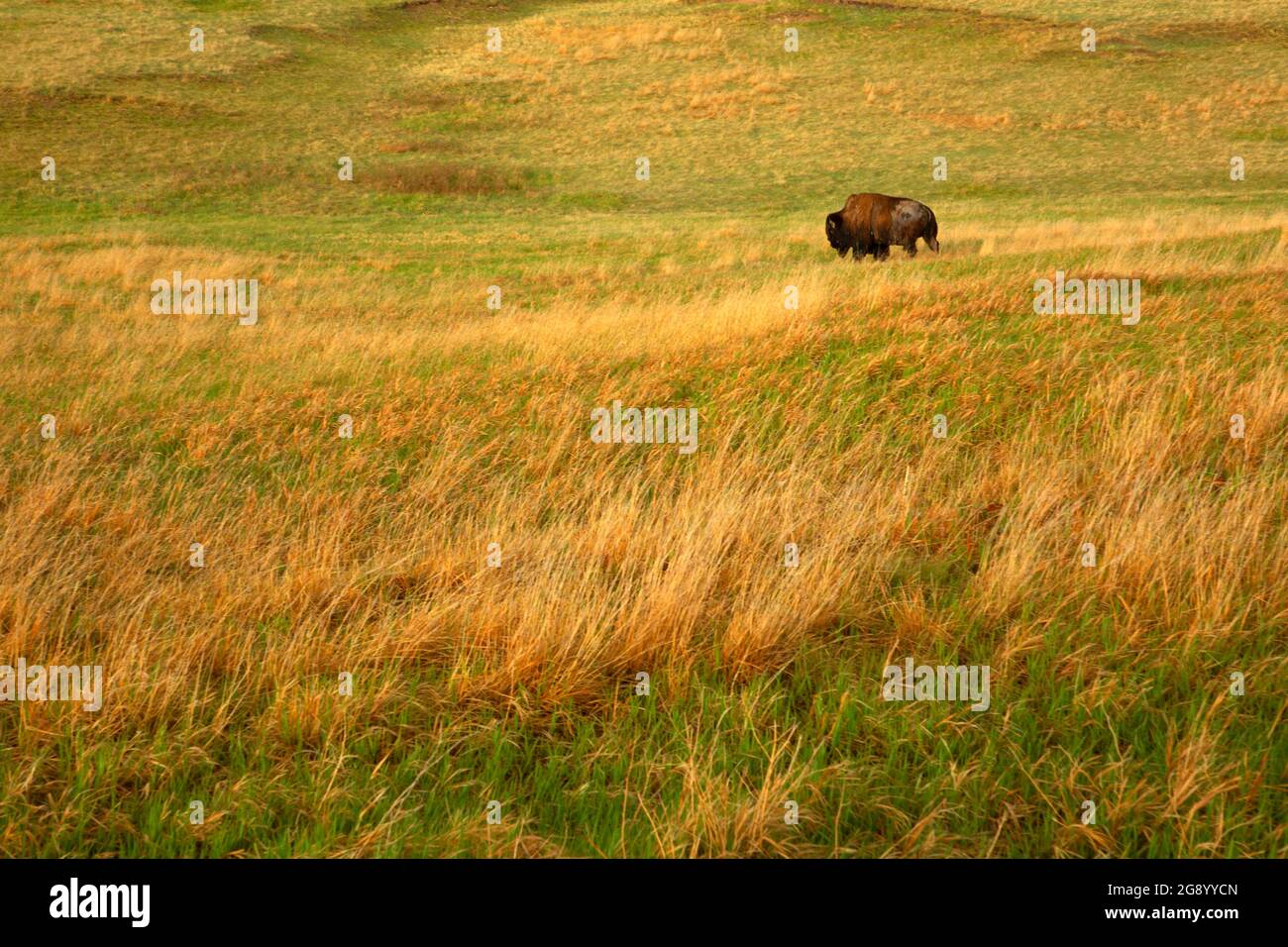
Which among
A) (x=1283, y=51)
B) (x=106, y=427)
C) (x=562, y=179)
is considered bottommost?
(x=106, y=427)

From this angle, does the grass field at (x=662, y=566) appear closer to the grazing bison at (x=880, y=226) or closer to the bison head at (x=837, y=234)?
the grazing bison at (x=880, y=226)

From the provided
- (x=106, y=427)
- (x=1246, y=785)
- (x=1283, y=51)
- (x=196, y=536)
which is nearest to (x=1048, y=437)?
(x=1246, y=785)

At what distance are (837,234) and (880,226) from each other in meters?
0.99

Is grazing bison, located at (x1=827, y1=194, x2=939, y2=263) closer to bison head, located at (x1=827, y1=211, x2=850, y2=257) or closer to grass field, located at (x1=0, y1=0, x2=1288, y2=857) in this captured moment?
bison head, located at (x1=827, y1=211, x2=850, y2=257)

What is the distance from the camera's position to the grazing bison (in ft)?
60.8

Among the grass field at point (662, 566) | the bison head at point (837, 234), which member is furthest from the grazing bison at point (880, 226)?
the grass field at point (662, 566)

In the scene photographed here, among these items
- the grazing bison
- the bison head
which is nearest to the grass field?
the grazing bison

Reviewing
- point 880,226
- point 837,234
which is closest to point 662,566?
point 880,226

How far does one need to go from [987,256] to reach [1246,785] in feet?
49.9

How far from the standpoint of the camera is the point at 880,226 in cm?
1892

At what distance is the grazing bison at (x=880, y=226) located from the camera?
18.5 meters

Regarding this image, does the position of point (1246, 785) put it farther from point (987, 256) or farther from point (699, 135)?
point (699, 135)

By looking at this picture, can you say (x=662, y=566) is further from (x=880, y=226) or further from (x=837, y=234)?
(x=837, y=234)

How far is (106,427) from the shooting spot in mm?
7969
